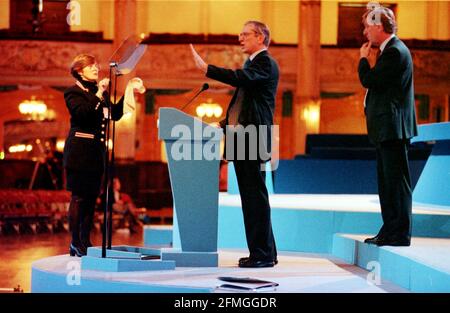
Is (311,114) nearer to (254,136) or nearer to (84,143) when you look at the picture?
(84,143)

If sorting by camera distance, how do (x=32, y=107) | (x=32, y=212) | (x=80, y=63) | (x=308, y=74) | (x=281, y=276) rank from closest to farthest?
(x=281, y=276) → (x=80, y=63) → (x=32, y=212) → (x=308, y=74) → (x=32, y=107)

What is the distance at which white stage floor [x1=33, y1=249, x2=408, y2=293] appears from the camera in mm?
4260

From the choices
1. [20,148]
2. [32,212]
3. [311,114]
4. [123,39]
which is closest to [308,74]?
[311,114]

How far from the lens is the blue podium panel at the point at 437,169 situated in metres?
6.98

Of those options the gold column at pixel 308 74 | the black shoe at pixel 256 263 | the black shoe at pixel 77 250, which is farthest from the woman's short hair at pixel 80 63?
the gold column at pixel 308 74

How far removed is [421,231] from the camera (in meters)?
5.81

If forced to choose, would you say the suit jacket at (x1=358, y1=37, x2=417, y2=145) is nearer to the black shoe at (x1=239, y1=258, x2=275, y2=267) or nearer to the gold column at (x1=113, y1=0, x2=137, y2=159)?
the black shoe at (x1=239, y1=258, x2=275, y2=267)

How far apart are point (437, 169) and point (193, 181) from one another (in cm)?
290

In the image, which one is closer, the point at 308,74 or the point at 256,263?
the point at 256,263

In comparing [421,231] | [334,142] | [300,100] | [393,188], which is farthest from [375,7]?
[300,100]

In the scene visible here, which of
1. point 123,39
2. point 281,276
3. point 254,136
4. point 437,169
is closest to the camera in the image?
point 281,276

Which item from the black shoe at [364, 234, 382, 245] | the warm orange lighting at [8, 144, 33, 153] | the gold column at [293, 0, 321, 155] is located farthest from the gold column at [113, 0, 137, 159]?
the black shoe at [364, 234, 382, 245]

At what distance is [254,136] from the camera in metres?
5.10
